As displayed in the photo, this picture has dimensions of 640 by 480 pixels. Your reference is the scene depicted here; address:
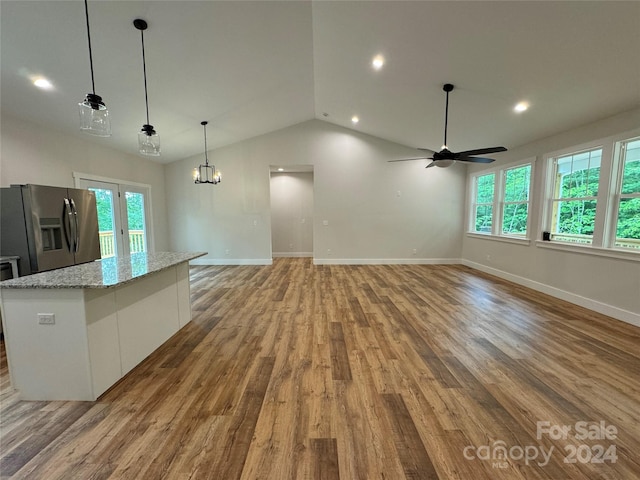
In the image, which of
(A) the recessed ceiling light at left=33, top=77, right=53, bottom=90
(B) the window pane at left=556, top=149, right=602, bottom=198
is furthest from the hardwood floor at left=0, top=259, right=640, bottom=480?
(A) the recessed ceiling light at left=33, top=77, right=53, bottom=90

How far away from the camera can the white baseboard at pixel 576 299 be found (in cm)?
326

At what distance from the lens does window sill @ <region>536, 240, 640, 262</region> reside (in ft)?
10.7

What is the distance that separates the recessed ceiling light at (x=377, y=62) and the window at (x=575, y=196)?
11.0 ft

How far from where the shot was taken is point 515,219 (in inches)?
209

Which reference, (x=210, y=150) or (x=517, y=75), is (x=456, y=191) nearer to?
(x=517, y=75)

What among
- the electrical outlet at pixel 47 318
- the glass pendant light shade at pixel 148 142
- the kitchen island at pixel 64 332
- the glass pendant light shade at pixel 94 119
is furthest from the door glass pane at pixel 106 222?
the electrical outlet at pixel 47 318

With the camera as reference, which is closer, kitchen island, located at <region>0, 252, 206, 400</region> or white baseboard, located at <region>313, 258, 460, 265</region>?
kitchen island, located at <region>0, 252, 206, 400</region>

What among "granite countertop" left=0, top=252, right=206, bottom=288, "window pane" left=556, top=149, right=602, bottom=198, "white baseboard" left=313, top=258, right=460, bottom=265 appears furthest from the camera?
"white baseboard" left=313, top=258, right=460, bottom=265

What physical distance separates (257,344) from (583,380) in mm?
2921

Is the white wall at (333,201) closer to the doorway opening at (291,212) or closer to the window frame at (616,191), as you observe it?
the doorway opening at (291,212)

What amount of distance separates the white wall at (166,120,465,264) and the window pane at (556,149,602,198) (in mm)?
2585

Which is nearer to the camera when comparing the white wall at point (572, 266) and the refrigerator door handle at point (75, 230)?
the white wall at point (572, 266)

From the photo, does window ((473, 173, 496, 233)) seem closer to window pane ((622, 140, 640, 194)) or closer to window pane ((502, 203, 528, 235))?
window pane ((502, 203, 528, 235))

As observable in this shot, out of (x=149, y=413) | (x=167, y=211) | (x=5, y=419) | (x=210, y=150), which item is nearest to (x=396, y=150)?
(x=210, y=150)
